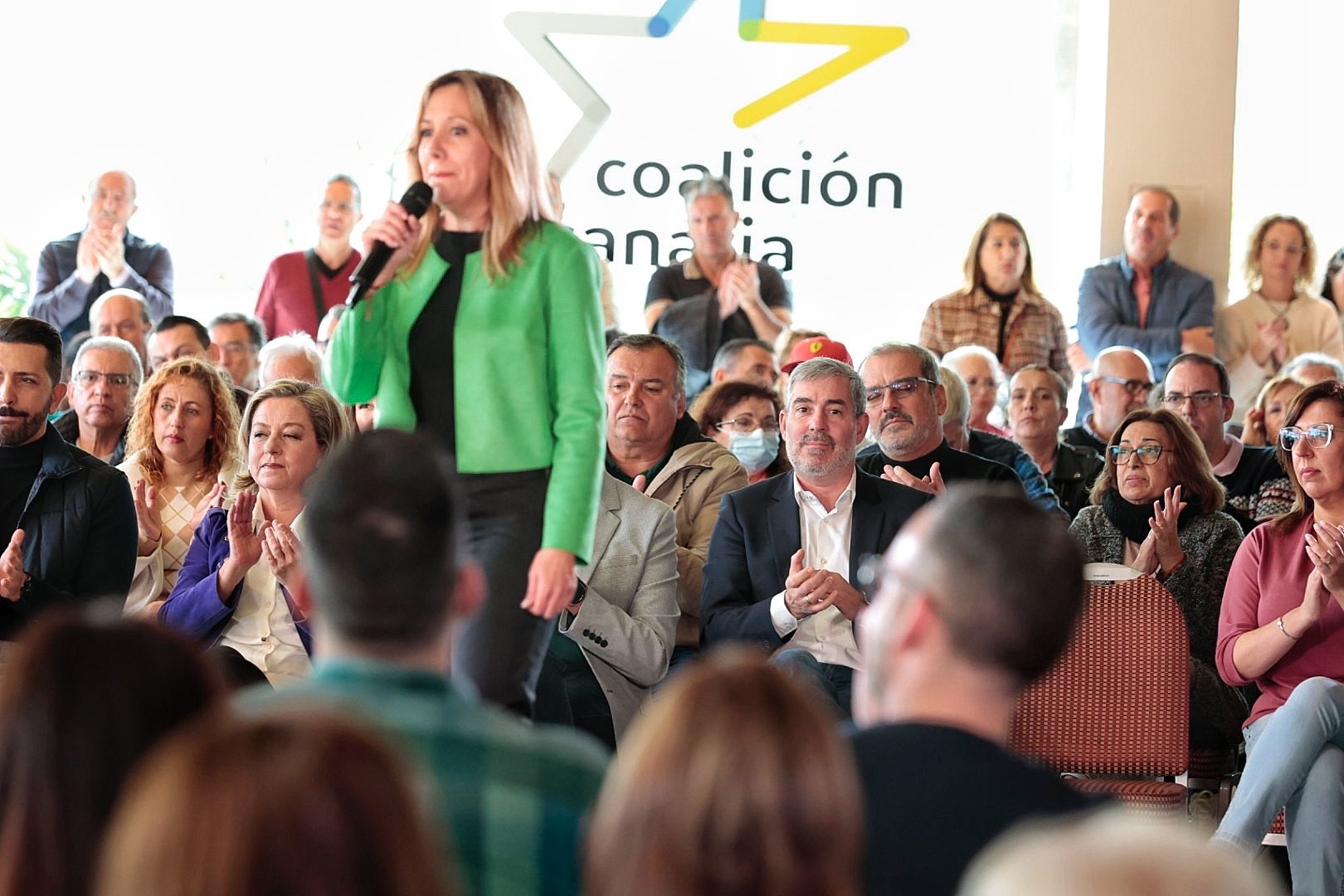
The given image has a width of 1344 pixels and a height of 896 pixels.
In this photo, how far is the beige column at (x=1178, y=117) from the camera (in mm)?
8906

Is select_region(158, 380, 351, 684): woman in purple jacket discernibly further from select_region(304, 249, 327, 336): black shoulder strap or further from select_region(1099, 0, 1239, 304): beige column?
select_region(1099, 0, 1239, 304): beige column

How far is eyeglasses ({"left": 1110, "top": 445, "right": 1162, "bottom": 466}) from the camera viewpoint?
16.9ft

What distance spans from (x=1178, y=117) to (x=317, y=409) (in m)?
5.73

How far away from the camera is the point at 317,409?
4664 millimetres

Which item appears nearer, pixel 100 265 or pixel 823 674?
pixel 823 674

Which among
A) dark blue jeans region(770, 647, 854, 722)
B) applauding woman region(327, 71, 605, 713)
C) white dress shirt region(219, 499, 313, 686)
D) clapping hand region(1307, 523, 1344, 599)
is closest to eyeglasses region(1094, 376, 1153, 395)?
clapping hand region(1307, 523, 1344, 599)

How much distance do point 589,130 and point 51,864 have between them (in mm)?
8168

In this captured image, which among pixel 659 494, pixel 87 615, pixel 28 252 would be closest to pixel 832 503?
pixel 659 494

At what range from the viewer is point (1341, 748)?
13.8 ft

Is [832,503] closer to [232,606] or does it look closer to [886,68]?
[232,606]

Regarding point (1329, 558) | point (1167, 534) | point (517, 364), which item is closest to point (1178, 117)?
point (1167, 534)

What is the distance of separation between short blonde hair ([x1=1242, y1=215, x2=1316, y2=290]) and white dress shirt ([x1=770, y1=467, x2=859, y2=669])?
13.7 feet

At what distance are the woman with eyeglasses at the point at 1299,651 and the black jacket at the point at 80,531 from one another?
2.75 metres

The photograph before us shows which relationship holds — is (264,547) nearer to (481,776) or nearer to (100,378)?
(100,378)
